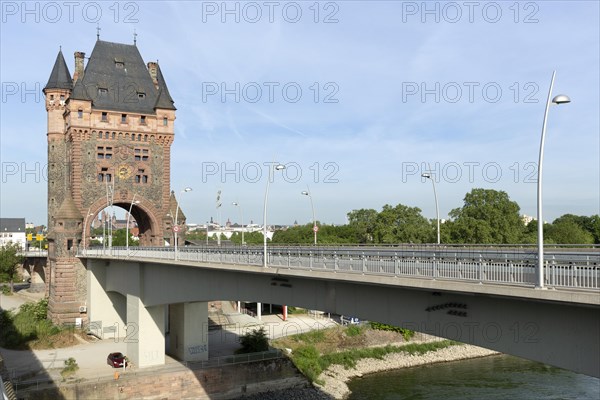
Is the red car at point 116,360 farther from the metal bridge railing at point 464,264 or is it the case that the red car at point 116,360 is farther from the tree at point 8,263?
the tree at point 8,263

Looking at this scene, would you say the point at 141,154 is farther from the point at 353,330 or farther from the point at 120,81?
the point at 353,330

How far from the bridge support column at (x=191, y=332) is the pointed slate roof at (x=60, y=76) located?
31511mm

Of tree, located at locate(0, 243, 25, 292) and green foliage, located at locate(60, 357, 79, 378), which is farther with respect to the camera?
tree, located at locate(0, 243, 25, 292)

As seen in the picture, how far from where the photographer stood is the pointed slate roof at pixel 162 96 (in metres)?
59.0

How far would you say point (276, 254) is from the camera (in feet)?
87.9

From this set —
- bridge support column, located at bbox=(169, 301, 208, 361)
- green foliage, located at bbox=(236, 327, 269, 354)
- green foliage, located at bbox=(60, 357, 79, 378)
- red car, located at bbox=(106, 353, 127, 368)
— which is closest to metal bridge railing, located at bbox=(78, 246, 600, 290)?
bridge support column, located at bbox=(169, 301, 208, 361)

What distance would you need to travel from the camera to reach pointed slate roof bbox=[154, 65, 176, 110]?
59000 mm

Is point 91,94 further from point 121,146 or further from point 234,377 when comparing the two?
point 234,377

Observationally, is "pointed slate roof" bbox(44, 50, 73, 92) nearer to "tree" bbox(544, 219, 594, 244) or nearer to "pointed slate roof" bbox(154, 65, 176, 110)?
"pointed slate roof" bbox(154, 65, 176, 110)

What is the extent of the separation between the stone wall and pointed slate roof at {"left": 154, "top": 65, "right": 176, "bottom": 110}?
30.6 metres

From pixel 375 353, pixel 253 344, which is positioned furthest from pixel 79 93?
pixel 375 353

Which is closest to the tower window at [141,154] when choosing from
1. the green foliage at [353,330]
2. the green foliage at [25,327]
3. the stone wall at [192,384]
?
the green foliage at [25,327]

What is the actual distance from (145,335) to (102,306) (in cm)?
1522

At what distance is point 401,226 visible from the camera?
81.8 metres
